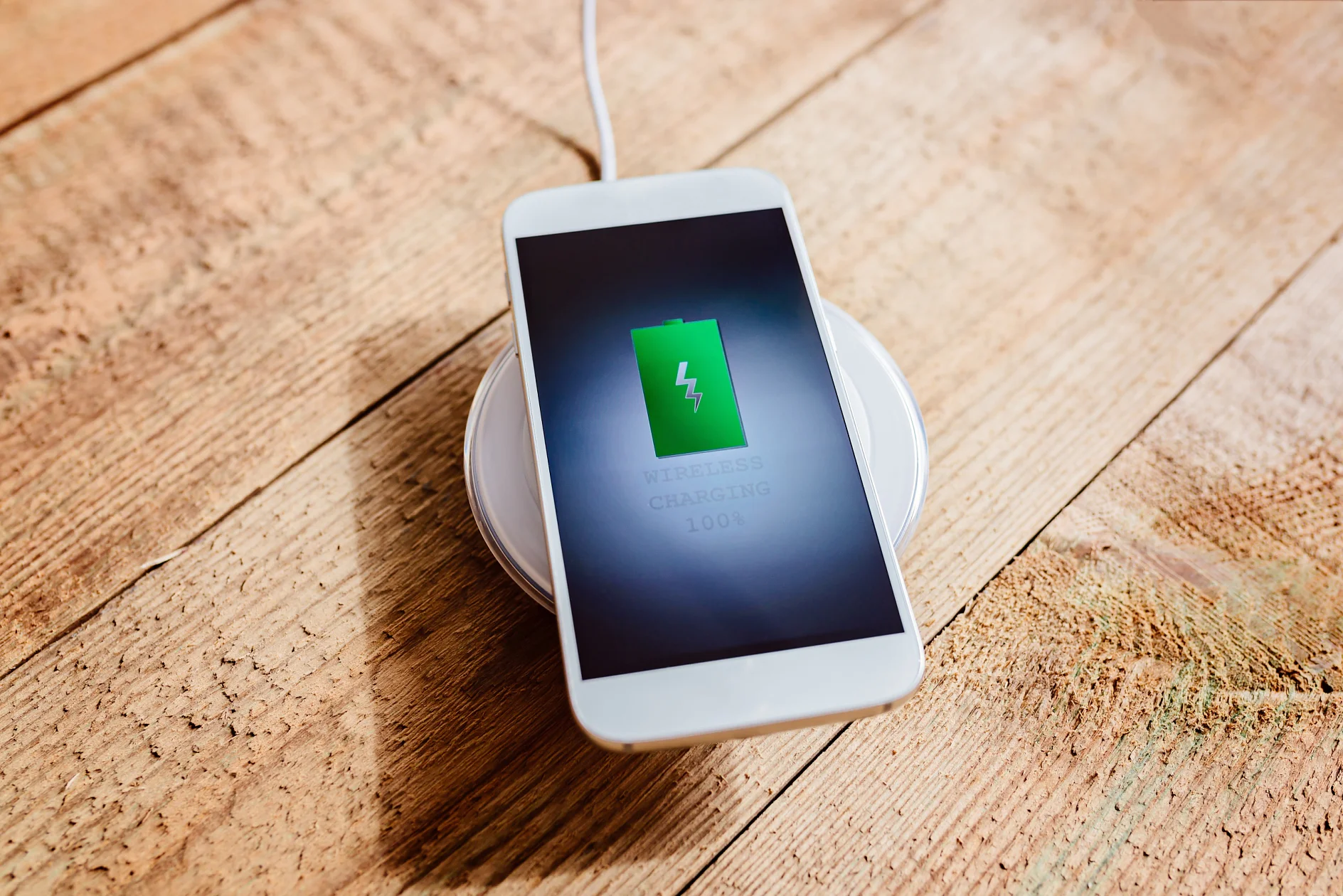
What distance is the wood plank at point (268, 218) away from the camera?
0.34m

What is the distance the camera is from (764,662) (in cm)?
26

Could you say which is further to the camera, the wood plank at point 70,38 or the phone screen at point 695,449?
the wood plank at point 70,38

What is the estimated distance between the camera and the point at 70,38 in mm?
421

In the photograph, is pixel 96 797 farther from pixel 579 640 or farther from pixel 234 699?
pixel 579 640

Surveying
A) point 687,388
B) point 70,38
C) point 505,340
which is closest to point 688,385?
point 687,388

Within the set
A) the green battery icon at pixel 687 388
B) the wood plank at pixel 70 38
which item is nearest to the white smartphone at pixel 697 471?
the green battery icon at pixel 687 388

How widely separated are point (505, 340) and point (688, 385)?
11 cm

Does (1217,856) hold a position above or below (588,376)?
below

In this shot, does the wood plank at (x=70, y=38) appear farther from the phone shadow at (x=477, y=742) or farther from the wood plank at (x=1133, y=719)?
the wood plank at (x=1133, y=719)

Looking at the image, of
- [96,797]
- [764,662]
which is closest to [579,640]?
[764,662]

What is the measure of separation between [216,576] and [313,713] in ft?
0.22

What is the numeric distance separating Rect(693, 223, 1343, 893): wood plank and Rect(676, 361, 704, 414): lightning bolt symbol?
128mm

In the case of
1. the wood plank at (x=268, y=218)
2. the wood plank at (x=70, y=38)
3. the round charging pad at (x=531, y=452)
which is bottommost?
the round charging pad at (x=531, y=452)

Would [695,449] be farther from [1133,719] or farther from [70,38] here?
[70,38]
